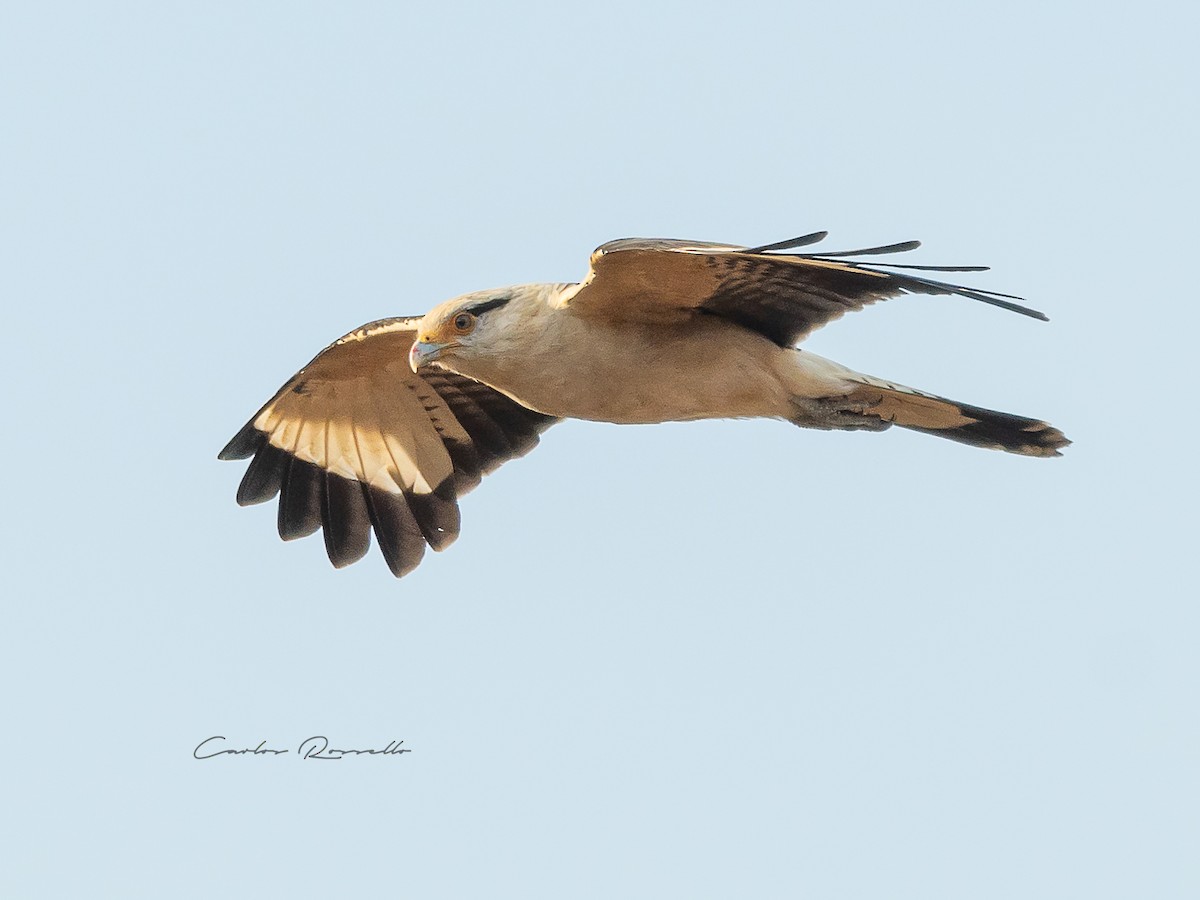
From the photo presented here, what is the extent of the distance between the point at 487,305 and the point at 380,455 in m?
2.52

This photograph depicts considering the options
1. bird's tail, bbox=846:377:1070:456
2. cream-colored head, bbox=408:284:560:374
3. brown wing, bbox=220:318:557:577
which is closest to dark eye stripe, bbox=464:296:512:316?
cream-colored head, bbox=408:284:560:374

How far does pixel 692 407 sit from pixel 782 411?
0.48m

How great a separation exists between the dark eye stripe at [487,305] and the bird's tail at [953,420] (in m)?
1.76

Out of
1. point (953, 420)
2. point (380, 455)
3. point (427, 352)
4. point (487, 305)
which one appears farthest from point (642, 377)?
point (380, 455)

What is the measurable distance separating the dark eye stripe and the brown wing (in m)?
1.92

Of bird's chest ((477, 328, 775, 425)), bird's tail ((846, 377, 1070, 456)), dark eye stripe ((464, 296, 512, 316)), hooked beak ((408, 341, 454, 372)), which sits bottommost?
bird's tail ((846, 377, 1070, 456))

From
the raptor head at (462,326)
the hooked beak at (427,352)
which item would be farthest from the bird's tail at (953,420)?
the hooked beak at (427,352)

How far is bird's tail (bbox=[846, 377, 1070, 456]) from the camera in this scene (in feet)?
25.2

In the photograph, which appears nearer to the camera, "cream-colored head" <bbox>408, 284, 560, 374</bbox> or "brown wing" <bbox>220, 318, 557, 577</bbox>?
"cream-colored head" <bbox>408, 284, 560, 374</bbox>

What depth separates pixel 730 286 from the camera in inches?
284

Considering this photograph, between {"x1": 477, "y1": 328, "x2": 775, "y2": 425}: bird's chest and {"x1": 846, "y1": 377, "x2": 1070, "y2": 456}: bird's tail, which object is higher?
{"x1": 477, "y1": 328, "x2": 775, "y2": 425}: bird's chest

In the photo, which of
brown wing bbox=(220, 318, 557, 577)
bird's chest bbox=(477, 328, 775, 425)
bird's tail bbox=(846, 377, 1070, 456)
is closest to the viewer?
bird's chest bbox=(477, 328, 775, 425)

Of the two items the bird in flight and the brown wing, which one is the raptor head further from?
the brown wing

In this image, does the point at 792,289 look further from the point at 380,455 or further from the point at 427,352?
the point at 380,455
